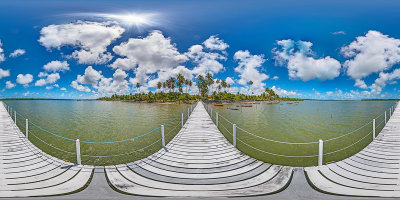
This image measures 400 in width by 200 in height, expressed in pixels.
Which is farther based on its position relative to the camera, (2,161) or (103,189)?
(2,161)

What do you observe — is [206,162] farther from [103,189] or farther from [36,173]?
[36,173]

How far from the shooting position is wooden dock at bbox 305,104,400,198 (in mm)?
3816

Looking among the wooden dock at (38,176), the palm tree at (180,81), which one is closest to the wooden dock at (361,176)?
the wooden dock at (38,176)

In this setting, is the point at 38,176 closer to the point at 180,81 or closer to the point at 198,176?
the point at 198,176

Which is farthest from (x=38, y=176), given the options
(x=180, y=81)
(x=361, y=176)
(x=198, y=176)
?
(x=180, y=81)

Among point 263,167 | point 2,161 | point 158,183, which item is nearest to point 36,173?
point 2,161

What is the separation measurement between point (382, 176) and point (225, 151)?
4373 millimetres

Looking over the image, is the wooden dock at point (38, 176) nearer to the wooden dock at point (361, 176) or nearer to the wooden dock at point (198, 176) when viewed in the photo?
the wooden dock at point (198, 176)

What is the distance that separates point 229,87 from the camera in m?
109

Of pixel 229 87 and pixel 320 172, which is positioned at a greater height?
pixel 229 87

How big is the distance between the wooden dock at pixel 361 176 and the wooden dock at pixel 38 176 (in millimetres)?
5676

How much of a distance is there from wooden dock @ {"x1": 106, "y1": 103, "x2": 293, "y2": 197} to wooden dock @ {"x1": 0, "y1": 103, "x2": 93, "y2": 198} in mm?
763

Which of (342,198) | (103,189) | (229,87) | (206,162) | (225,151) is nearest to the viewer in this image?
(342,198)

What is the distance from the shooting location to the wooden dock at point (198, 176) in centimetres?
380
